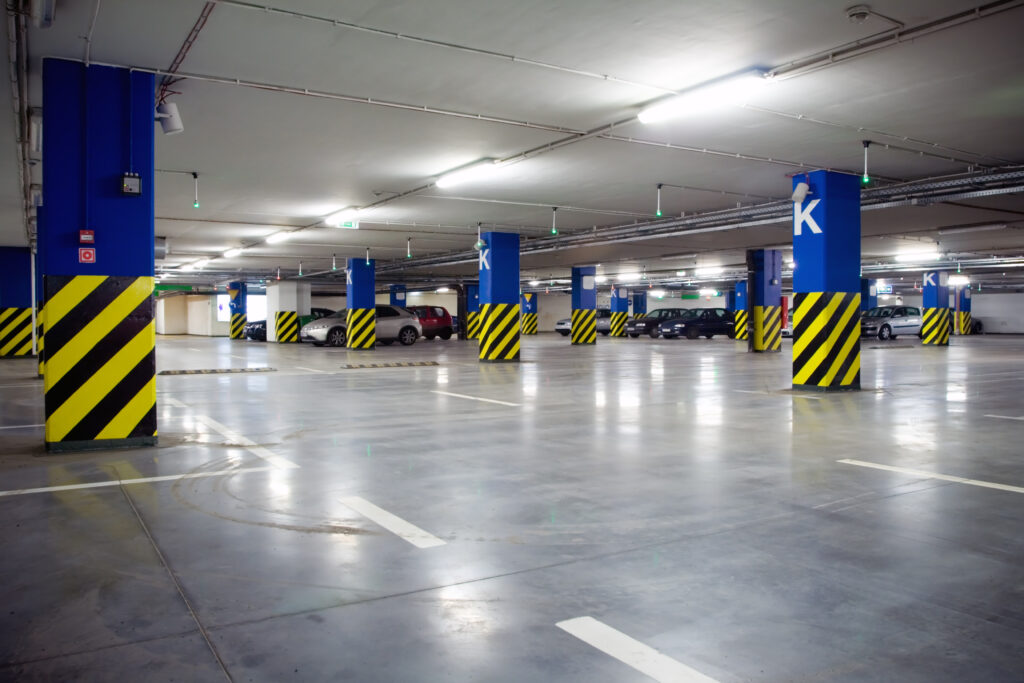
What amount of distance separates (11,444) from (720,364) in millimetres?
13772

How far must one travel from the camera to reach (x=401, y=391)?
426 inches

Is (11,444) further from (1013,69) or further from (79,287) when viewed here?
(1013,69)

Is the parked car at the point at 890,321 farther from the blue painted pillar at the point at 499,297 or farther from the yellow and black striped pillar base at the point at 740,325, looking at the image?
the blue painted pillar at the point at 499,297

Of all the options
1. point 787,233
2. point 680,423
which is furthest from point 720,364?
point 680,423

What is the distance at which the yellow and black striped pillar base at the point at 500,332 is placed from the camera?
1825cm

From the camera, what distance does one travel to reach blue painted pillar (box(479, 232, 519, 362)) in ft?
60.0

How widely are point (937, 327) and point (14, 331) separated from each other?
3116cm

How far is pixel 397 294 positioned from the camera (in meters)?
43.6

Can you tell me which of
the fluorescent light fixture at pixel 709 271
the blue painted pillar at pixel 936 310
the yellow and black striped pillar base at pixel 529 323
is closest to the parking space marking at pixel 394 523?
the fluorescent light fixture at pixel 709 271

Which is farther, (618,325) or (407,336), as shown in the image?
(618,325)

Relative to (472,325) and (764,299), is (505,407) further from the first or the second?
(472,325)

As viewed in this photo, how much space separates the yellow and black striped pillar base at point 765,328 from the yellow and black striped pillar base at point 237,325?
86.2 feet

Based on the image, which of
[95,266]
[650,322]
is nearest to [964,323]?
[650,322]

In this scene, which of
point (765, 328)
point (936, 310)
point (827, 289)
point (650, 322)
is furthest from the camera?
point (650, 322)
